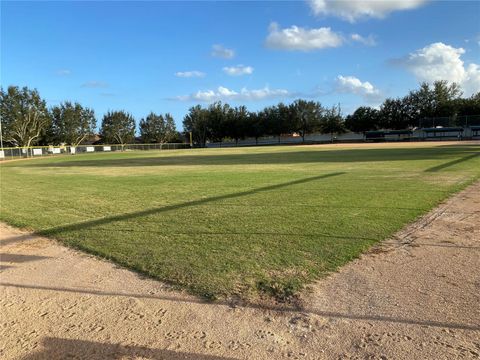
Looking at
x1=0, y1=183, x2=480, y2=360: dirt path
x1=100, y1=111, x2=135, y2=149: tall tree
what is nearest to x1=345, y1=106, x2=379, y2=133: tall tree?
x1=100, y1=111, x2=135, y2=149: tall tree

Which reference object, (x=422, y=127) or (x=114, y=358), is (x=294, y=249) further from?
(x=422, y=127)

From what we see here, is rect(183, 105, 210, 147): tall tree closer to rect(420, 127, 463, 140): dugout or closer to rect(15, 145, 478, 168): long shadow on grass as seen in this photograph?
rect(420, 127, 463, 140): dugout

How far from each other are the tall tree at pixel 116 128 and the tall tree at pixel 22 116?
72.7 ft

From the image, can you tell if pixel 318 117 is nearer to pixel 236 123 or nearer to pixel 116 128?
pixel 236 123

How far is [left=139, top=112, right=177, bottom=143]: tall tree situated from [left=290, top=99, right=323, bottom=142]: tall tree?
1284 inches

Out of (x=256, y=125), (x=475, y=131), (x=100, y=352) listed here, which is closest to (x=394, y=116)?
(x=475, y=131)

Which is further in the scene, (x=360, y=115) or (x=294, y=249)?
(x=360, y=115)

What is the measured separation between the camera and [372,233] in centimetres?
688

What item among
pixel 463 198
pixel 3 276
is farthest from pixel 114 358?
pixel 463 198

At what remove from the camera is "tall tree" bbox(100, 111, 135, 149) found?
313 feet

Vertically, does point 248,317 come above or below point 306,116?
Result: below

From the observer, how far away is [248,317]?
3.91 meters

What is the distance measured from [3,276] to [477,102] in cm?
9536

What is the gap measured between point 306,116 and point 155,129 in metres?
38.7
